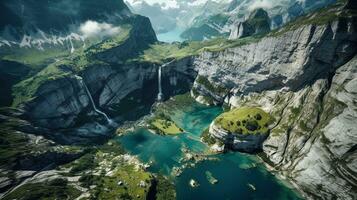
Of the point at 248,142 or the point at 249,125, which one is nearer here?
the point at 248,142

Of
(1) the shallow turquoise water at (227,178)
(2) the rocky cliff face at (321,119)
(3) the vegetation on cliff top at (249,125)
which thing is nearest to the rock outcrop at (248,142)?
(3) the vegetation on cliff top at (249,125)

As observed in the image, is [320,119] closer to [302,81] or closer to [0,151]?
[302,81]

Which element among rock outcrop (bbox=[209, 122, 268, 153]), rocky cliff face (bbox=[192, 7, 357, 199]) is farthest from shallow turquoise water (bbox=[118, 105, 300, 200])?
rocky cliff face (bbox=[192, 7, 357, 199])

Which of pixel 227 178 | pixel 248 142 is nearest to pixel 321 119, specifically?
pixel 248 142

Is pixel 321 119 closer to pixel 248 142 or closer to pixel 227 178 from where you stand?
pixel 248 142

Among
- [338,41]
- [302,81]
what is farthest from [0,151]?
[338,41]

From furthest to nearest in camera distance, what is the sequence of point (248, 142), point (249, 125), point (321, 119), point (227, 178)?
point (249, 125) < point (248, 142) < point (321, 119) < point (227, 178)

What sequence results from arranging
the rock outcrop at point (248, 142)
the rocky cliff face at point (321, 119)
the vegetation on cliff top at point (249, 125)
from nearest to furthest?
the rocky cliff face at point (321, 119) → the rock outcrop at point (248, 142) → the vegetation on cliff top at point (249, 125)

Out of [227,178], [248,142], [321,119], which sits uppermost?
[321,119]

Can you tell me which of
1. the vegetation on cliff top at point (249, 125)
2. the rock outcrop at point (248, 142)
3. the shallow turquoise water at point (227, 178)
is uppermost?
the vegetation on cliff top at point (249, 125)

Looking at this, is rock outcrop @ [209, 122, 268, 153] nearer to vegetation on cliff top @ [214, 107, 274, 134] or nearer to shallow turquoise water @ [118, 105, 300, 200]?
vegetation on cliff top @ [214, 107, 274, 134]

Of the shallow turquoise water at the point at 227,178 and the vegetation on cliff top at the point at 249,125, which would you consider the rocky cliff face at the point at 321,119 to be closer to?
the vegetation on cliff top at the point at 249,125
